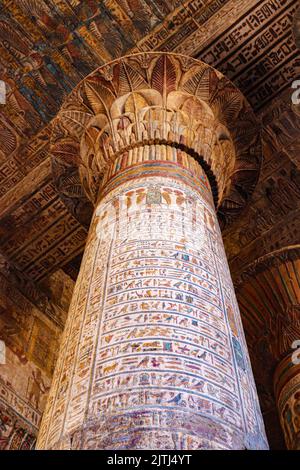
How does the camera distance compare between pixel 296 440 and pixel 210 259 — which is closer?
pixel 210 259

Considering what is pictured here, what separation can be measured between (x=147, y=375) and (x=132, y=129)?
244cm

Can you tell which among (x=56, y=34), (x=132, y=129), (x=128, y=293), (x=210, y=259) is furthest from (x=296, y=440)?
(x=56, y=34)

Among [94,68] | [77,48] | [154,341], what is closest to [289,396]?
[154,341]

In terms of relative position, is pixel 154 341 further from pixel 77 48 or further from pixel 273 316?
pixel 77 48

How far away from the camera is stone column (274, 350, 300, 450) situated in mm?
4266

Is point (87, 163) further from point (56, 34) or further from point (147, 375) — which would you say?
point (147, 375)

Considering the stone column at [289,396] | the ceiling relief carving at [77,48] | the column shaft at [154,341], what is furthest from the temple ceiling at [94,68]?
the column shaft at [154,341]

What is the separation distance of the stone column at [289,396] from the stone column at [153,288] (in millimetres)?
1410

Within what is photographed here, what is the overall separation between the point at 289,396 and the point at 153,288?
86.4 inches

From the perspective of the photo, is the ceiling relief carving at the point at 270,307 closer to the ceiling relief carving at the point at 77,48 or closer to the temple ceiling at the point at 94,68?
the temple ceiling at the point at 94,68

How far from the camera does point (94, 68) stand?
5.70 metres

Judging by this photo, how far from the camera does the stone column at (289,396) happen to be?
427cm

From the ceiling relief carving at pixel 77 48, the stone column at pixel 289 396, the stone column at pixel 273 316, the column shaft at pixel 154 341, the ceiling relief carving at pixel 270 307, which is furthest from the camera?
the ceiling relief carving at pixel 77 48

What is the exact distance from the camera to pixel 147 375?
2.26 meters
